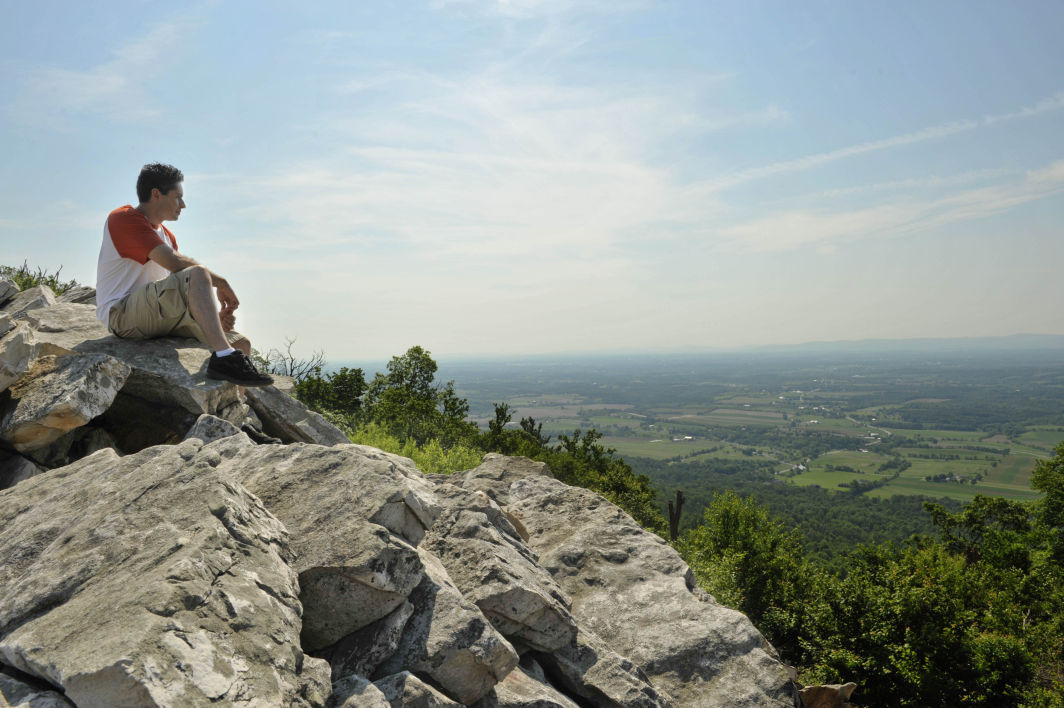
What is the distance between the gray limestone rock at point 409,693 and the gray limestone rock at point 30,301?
35.5 feet

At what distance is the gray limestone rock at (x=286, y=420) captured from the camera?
1059cm

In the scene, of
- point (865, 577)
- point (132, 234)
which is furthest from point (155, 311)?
point (865, 577)

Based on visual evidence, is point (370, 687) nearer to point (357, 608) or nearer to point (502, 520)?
point (357, 608)

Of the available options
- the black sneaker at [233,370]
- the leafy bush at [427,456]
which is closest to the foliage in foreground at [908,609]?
the leafy bush at [427,456]

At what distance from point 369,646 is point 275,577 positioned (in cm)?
116

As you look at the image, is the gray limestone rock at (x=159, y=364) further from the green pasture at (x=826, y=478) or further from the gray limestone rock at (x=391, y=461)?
the green pasture at (x=826, y=478)

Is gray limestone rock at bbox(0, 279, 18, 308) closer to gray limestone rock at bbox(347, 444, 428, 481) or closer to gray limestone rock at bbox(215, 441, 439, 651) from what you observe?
gray limestone rock at bbox(215, 441, 439, 651)

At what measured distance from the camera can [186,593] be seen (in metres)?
3.76

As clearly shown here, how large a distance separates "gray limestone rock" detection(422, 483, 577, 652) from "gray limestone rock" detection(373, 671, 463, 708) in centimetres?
143

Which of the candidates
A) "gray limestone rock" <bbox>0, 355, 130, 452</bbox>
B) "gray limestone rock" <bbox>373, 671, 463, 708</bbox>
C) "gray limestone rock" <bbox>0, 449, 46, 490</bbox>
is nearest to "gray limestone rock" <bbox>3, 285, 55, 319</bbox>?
"gray limestone rock" <bbox>0, 355, 130, 452</bbox>

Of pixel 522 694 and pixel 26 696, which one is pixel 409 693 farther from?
pixel 26 696

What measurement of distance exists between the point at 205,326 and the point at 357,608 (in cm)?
499

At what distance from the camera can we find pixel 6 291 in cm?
1186

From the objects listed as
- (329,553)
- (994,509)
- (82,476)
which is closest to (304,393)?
(82,476)
